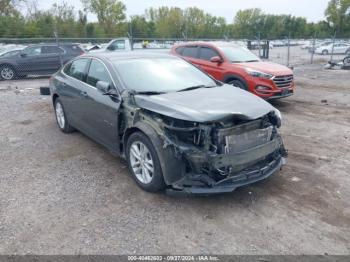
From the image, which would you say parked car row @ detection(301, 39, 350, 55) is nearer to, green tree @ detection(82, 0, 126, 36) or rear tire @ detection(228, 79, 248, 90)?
rear tire @ detection(228, 79, 248, 90)

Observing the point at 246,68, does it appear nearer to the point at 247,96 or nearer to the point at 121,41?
the point at 247,96

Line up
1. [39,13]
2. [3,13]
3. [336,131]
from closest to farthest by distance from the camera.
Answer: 1. [336,131]
2. [3,13]
3. [39,13]

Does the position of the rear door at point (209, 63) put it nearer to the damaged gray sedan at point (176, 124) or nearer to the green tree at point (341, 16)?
the damaged gray sedan at point (176, 124)

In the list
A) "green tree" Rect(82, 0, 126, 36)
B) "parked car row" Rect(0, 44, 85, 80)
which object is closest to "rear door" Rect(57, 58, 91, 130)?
"parked car row" Rect(0, 44, 85, 80)

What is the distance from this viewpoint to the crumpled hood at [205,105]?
3.55 m

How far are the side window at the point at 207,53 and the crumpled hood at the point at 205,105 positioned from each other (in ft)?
16.4

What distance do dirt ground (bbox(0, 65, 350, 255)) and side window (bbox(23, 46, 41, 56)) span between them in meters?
9.30

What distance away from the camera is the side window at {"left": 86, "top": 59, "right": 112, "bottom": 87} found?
4657mm

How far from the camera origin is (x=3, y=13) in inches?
1576

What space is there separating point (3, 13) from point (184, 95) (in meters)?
43.7

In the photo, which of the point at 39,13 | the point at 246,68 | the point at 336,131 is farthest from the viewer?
the point at 39,13

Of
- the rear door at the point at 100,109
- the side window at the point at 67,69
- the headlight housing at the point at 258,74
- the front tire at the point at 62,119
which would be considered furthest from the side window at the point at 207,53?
the rear door at the point at 100,109

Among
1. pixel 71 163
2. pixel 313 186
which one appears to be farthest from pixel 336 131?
pixel 71 163

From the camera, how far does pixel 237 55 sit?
358 inches
